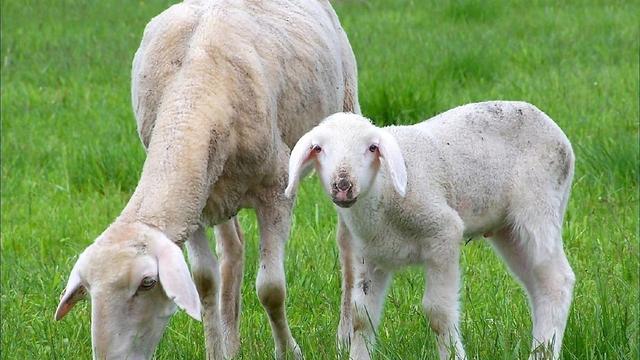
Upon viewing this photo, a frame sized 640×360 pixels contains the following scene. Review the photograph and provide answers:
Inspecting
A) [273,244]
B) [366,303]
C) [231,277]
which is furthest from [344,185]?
[231,277]

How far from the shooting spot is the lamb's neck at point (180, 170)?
13.6 feet

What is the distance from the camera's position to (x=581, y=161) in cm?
738

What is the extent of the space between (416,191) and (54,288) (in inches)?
89.3

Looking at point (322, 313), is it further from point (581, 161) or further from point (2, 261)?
point (581, 161)

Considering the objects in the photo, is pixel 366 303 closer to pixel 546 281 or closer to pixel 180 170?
pixel 546 281

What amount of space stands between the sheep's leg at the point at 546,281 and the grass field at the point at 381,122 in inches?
3.5

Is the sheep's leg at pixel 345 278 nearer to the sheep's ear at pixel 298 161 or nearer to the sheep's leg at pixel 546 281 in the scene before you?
the sheep's leg at pixel 546 281

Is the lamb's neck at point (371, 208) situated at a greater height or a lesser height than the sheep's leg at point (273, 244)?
greater

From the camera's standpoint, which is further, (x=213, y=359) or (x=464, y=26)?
(x=464, y=26)

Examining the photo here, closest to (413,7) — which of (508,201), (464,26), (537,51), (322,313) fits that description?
(464,26)

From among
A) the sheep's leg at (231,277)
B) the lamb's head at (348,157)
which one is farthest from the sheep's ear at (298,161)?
the sheep's leg at (231,277)

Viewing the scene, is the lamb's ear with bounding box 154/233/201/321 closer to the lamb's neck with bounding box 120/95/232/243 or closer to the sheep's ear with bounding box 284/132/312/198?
the lamb's neck with bounding box 120/95/232/243

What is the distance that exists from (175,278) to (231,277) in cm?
198

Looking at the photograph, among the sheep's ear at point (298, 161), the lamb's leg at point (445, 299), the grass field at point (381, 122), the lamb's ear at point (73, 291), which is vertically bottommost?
the grass field at point (381, 122)
